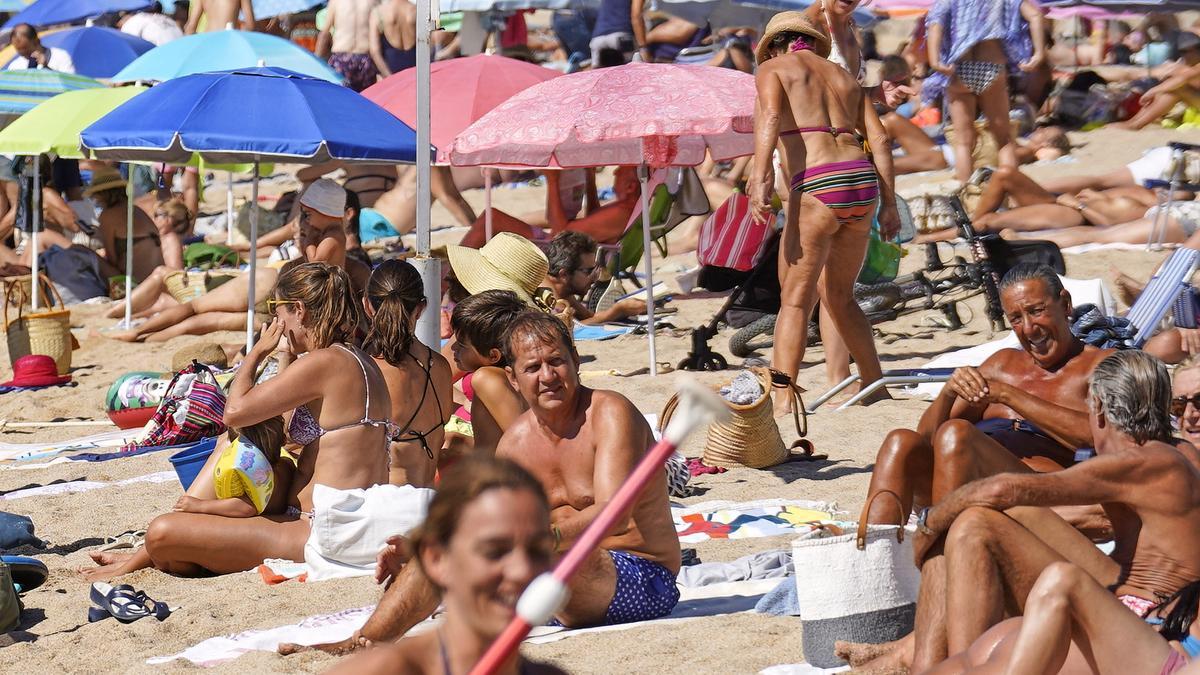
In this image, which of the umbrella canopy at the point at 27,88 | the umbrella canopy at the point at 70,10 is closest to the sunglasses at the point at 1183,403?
the umbrella canopy at the point at 27,88

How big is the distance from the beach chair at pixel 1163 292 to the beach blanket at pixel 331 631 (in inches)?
119

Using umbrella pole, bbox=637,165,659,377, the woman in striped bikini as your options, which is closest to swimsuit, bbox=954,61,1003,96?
umbrella pole, bbox=637,165,659,377

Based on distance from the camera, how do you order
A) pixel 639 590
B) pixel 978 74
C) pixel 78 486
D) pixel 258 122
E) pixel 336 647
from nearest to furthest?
pixel 336 647
pixel 639 590
pixel 78 486
pixel 258 122
pixel 978 74

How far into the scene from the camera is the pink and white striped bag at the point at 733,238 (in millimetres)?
8744

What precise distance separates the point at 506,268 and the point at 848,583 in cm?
344

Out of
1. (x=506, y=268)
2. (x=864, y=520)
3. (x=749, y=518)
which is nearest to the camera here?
(x=864, y=520)

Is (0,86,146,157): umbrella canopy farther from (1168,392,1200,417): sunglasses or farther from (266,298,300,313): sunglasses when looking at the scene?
(1168,392,1200,417): sunglasses

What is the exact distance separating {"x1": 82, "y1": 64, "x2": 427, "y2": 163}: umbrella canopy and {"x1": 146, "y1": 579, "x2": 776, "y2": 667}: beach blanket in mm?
3603

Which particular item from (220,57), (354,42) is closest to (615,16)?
(354,42)

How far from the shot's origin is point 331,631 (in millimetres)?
4359

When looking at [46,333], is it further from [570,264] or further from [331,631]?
[331,631]

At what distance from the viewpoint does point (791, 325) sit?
6.79m

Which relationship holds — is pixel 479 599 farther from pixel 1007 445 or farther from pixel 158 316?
pixel 158 316

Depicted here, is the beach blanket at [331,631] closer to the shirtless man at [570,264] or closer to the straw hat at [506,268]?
the straw hat at [506,268]
